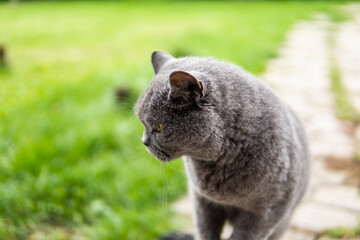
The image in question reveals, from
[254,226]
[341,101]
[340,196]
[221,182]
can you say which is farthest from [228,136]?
[341,101]

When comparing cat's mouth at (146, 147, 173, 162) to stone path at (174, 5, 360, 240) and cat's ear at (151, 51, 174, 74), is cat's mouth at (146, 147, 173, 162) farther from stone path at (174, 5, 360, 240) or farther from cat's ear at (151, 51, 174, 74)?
stone path at (174, 5, 360, 240)

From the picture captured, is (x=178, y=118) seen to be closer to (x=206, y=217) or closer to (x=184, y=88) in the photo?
(x=184, y=88)

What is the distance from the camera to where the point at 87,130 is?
334cm

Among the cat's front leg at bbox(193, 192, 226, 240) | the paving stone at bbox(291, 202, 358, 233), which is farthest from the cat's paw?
the paving stone at bbox(291, 202, 358, 233)

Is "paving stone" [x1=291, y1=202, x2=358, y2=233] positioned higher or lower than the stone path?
higher

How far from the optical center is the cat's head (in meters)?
1.66

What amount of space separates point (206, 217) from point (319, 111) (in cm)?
242

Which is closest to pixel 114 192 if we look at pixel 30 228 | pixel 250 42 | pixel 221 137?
pixel 30 228

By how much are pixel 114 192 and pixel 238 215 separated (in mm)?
1065

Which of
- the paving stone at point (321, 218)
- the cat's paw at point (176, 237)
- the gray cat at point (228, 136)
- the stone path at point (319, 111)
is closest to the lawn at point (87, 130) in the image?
the cat's paw at point (176, 237)

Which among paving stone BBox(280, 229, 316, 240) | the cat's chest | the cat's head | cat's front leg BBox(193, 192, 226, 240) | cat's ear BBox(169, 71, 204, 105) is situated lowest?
paving stone BBox(280, 229, 316, 240)

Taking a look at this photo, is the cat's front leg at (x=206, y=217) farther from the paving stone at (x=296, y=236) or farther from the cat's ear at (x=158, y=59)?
the cat's ear at (x=158, y=59)

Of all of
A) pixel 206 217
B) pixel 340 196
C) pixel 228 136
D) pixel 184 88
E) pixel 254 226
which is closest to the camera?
pixel 184 88

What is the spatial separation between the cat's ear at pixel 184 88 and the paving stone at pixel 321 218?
134cm
